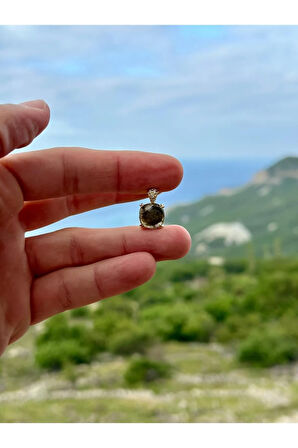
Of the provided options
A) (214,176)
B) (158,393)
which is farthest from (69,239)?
(214,176)

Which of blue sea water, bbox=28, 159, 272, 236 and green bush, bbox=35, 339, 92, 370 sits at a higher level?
blue sea water, bbox=28, 159, 272, 236

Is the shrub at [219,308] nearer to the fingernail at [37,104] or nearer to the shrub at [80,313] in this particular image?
the shrub at [80,313]

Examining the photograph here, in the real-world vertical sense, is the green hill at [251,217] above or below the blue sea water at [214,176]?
below

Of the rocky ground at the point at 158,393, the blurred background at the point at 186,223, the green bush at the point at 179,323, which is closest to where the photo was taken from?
the rocky ground at the point at 158,393

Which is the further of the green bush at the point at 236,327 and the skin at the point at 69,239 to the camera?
the green bush at the point at 236,327

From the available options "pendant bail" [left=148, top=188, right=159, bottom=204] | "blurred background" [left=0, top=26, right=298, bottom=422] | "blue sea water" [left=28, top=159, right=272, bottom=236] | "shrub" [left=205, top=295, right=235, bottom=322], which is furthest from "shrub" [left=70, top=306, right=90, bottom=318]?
"pendant bail" [left=148, top=188, right=159, bottom=204]

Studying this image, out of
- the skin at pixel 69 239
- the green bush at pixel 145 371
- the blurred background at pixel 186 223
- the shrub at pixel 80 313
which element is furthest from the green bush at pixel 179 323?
the skin at pixel 69 239

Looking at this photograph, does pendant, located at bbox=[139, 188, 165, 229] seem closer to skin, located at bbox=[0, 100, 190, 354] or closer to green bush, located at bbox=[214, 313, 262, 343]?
skin, located at bbox=[0, 100, 190, 354]
